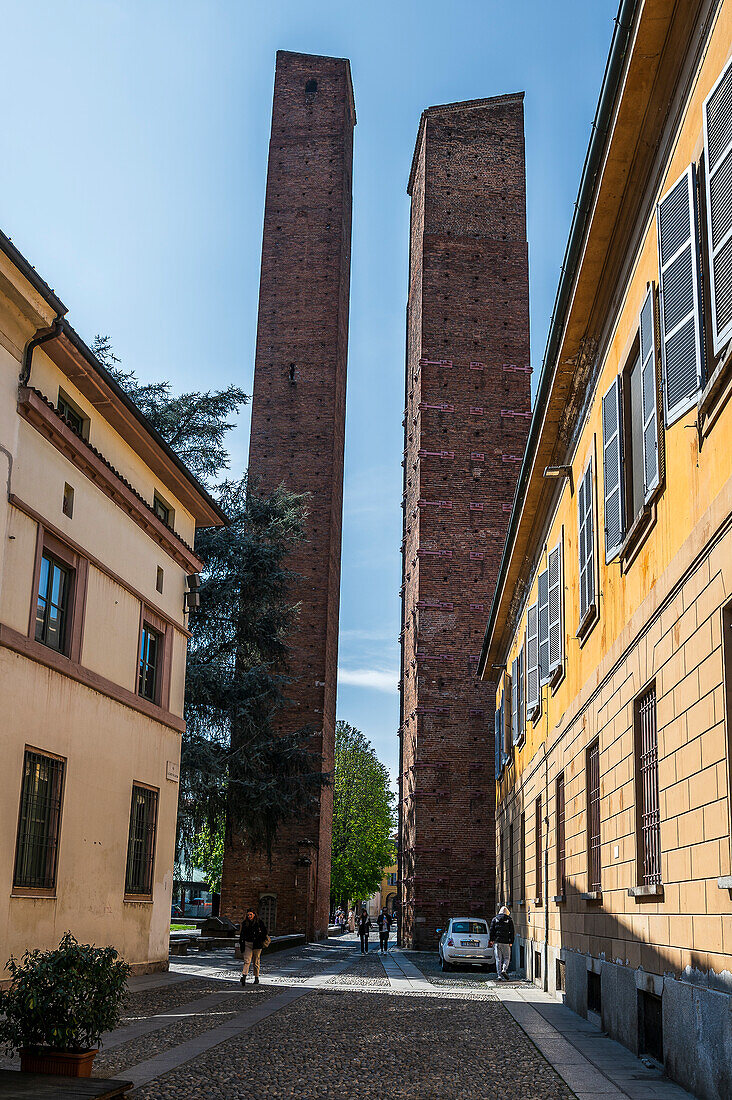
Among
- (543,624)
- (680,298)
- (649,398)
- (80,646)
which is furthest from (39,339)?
(680,298)

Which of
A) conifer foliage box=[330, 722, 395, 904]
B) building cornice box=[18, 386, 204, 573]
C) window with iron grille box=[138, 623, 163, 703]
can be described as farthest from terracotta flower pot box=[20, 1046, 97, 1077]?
conifer foliage box=[330, 722, 395, 904]

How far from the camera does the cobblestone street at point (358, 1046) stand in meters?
7.72

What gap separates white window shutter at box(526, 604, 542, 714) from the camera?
58.2 ft

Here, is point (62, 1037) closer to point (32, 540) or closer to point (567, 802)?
point (32, 540)

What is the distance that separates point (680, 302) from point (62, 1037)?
6055mm

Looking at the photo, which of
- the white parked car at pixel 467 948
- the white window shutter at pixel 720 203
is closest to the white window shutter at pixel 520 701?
the white parked car at pixel 467 948

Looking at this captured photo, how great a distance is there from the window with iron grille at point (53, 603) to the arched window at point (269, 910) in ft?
73.4

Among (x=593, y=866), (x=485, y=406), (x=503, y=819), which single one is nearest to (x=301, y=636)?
(x=485, y=406)

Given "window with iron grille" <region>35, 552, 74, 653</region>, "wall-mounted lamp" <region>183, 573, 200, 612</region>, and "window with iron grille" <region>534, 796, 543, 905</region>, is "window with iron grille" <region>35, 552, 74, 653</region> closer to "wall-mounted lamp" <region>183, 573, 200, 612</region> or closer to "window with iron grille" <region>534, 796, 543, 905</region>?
"wall-mounted lamp" <region>183, 573, 200, 612</region>

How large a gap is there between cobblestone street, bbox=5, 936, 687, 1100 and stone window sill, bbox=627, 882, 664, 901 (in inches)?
50.1

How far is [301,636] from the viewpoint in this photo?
37.2 metres

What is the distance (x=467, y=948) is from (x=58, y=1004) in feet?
60.3

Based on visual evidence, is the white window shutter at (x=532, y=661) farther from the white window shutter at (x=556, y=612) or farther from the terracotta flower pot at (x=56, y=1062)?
the terracotta flower pot at (x=56, y=1062)

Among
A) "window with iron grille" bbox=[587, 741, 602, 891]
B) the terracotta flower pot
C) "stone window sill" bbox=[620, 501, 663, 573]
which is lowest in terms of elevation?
the terracotta flower pot
